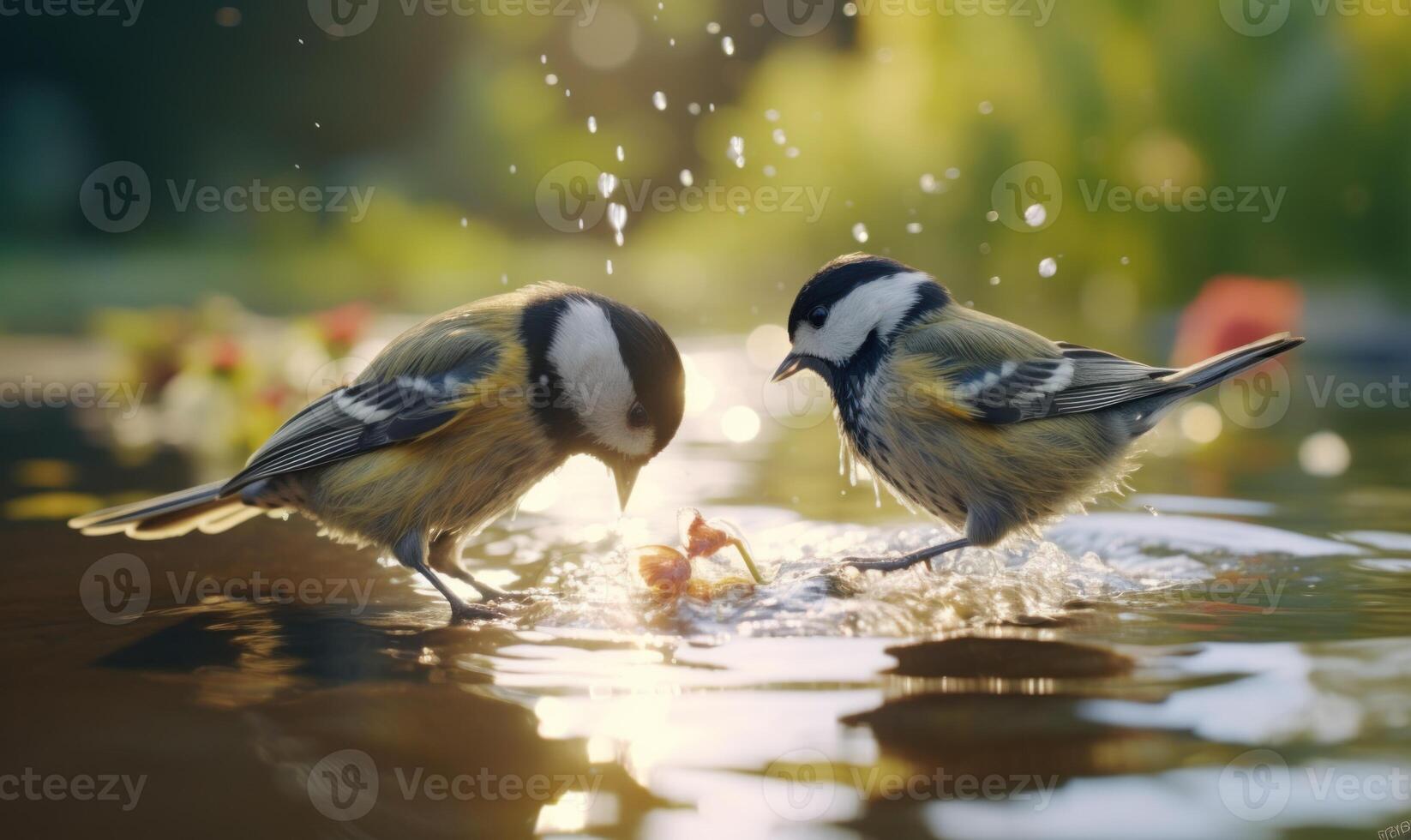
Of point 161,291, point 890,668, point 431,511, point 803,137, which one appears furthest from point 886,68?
point 890,668

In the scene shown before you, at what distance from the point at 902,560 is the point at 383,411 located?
1.45 m

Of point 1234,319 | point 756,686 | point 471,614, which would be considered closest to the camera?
point 756,686

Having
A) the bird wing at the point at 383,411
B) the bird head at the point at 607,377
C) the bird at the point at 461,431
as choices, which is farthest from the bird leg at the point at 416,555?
the bird head at the point at 607,377

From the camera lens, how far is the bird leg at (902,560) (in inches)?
124

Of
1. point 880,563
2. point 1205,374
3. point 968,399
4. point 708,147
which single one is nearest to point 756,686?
point 880,563

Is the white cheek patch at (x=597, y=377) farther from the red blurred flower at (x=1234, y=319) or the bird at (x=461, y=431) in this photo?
the red blurred flower at (x=1234, y=319)

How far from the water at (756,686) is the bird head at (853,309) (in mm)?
591

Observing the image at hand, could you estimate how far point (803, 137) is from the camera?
30.8 feet

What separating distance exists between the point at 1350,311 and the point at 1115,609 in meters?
4.79

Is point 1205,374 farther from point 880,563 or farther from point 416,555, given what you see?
point 416,555

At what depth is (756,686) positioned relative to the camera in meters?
2.13

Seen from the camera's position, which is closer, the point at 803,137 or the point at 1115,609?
the point at 1115,609

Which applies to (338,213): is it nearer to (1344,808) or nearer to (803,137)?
(803,137)

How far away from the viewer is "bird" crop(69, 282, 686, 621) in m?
3.15
